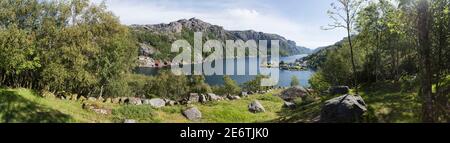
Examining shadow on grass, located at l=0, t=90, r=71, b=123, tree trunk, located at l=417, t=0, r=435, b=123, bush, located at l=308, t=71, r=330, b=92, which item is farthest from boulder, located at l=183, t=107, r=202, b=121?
bush, located at l=308, t=71, r=330, b=92

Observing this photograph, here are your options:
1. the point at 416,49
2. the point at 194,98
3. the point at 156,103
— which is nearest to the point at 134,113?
the point at 156,103

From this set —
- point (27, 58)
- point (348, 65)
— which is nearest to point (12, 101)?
point (27, 58)

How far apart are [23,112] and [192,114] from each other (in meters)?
15.9

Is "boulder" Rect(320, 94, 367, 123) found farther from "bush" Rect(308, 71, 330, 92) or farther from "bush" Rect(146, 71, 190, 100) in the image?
"bush" Rect(146, 71, 190, 100)

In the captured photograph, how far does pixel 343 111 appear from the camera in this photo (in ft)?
87.8

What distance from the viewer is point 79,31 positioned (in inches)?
1534

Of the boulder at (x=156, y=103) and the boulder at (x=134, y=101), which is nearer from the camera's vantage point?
the boulder at (x=134, y=101)

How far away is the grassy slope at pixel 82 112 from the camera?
28781 millimetres

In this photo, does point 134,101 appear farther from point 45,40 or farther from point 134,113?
point 45,40

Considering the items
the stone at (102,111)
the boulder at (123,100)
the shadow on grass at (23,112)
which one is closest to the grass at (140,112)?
the shadow on grass at (23,112)

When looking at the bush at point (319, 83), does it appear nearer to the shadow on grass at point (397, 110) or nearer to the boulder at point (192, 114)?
the boulder at point (192, 114)
